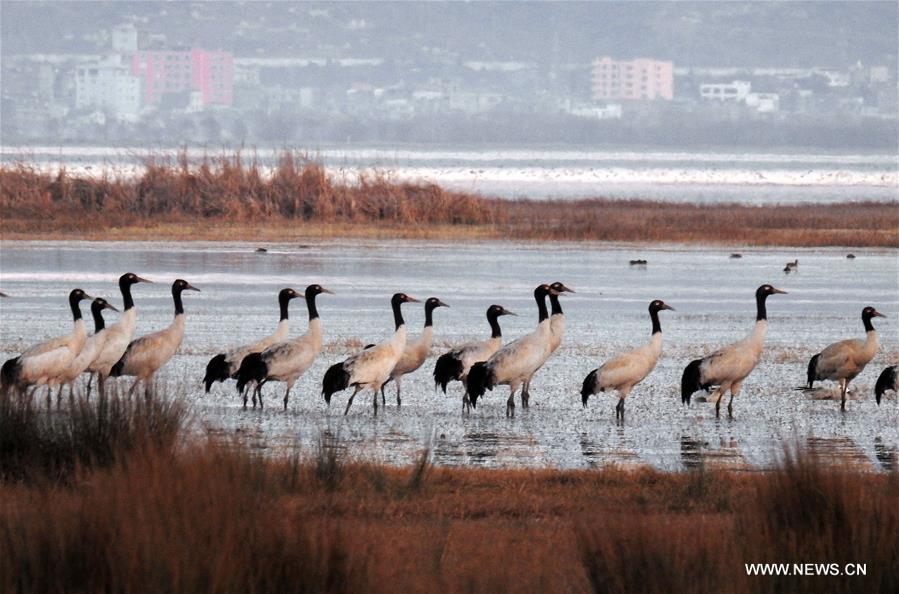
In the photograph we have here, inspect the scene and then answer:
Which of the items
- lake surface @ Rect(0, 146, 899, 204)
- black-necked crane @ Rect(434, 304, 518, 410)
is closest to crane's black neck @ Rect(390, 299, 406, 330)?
black-necked crane @ Rect(434, 304, 518, 410)

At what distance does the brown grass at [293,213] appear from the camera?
37.1 m

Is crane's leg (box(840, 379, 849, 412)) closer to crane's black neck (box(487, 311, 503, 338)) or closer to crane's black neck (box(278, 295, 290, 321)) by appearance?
crane's black neck (box(487, 311, 503, 338))

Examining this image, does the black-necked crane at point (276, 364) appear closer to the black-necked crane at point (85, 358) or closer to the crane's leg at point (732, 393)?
the black-necked crane at point (85, 358)

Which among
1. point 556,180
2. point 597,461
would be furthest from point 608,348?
point 556,180

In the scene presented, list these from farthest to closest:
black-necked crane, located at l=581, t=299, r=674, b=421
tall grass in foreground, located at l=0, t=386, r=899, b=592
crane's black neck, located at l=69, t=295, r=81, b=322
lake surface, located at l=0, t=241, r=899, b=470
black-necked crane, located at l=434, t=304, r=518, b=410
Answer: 1. black-necked crane, located at l=434, t=304, r=518, b=410
2. crane's black neck, located at l=69, t=295, r=81, b=322
3. black-necked crane, located at l=581, t=299, r=674, b=421
4. lake surface, located at l=0, t=241, r=899, b=470
5. tall grass in foreground, located at l=0, t=386, r=899, b=592

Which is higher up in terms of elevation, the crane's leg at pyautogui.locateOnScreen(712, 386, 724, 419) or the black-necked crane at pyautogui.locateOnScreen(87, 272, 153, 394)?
the black-necked crane at pyautogui.locateOnScreen(87, 272, 153, 394)

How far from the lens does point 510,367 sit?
13789 millimetres

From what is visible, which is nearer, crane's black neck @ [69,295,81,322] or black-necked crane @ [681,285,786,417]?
black-necked crane @ [681,285,786,417]

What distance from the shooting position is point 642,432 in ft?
42.3

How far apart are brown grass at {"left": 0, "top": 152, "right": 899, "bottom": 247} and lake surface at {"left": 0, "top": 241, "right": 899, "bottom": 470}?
7.70 ft

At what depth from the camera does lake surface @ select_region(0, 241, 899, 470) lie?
12.2 m

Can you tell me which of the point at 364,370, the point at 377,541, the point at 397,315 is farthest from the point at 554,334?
the point at 377,541

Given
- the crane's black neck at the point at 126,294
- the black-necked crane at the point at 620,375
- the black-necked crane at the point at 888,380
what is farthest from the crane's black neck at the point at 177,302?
the black-necked crane at the point at 888,380

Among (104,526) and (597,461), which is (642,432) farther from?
(104,526)
